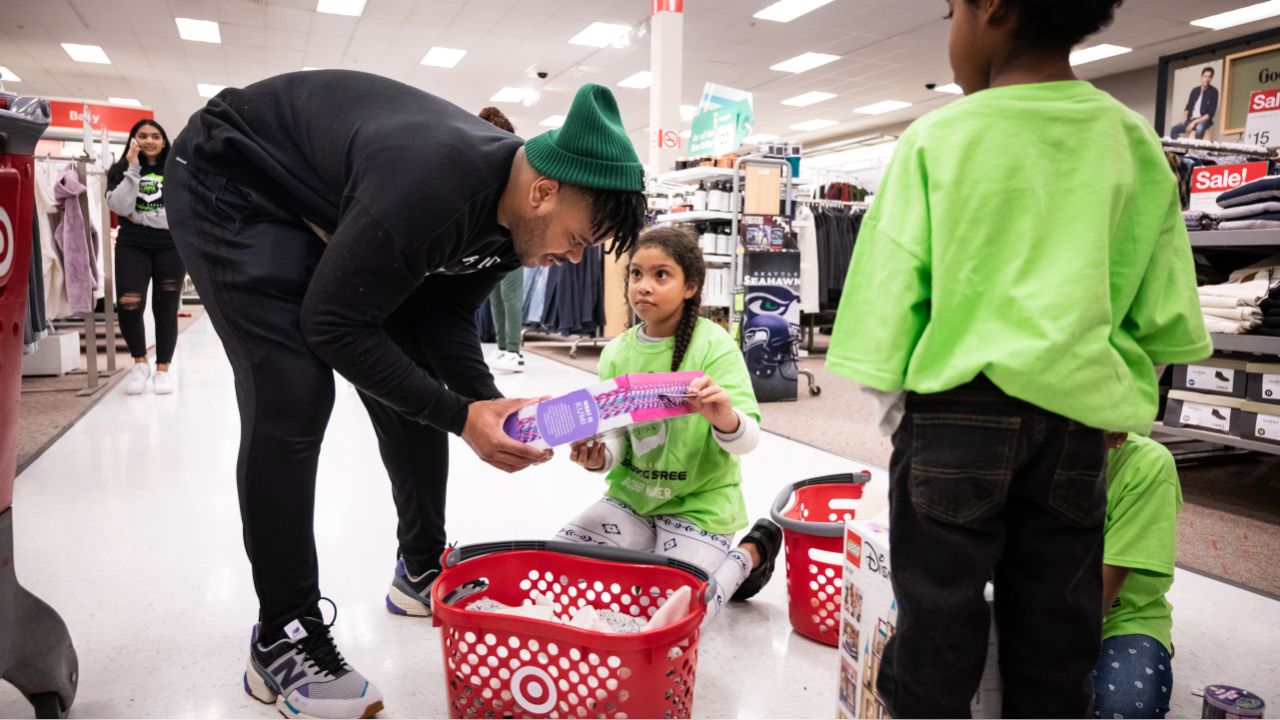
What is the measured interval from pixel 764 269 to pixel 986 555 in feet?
13.4

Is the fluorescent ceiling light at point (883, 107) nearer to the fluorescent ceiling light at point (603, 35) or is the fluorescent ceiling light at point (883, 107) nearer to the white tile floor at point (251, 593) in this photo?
the fluorescent ceiling light at point (603, 35)

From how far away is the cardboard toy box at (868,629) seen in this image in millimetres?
1074

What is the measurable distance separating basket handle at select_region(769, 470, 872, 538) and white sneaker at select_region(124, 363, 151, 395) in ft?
13.2

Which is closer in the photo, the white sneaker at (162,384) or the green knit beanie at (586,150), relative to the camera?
the green knit beanie at (586,150)

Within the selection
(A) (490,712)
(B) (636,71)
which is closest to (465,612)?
(A) (490,712)

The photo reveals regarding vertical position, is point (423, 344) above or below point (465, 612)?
above

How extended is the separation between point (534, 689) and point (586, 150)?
0.79 m

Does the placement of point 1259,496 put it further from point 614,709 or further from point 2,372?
point 2,372

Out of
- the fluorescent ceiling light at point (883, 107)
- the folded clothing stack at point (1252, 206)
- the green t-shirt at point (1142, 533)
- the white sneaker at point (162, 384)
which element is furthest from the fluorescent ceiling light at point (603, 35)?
the green t-shirt at point (1142, 533)

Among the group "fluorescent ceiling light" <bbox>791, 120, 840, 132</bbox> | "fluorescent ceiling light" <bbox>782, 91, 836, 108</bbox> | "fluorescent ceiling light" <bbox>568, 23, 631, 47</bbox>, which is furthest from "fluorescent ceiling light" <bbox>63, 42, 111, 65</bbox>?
"fluorescent ceiling light" <bbox>791, 120, 840, 132</bbox>

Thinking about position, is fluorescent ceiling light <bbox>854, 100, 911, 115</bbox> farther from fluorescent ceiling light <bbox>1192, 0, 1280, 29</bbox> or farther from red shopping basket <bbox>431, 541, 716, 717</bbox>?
red shopping basket <bbox>431, 541, 716, 717</bbox>

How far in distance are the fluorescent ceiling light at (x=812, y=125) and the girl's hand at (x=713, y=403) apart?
1443cm

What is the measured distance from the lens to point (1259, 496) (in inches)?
115

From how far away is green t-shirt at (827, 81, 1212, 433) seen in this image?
884 mm
